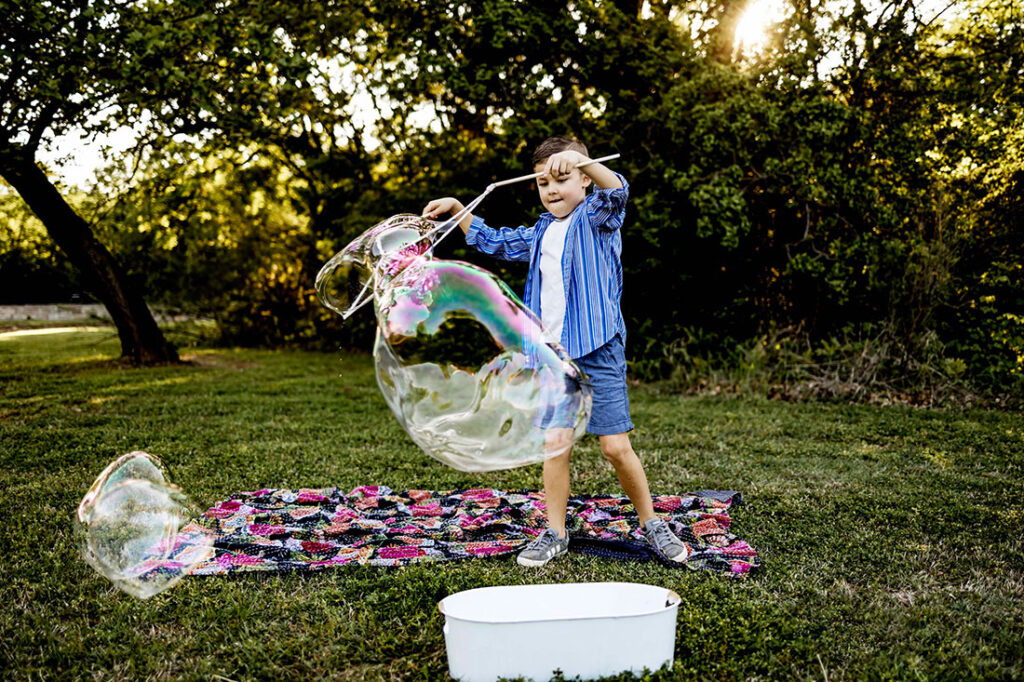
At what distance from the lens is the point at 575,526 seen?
3504 mm

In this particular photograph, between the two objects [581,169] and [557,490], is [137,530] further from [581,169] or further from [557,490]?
[581,169]

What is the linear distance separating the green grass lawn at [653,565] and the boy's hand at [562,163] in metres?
1.47

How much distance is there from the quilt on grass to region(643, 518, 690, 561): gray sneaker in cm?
3

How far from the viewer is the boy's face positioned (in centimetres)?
302

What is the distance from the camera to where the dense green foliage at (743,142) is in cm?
686

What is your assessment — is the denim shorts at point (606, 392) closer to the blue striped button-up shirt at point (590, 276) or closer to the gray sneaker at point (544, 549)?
the blue striped button-up shirt at point (590, 276)

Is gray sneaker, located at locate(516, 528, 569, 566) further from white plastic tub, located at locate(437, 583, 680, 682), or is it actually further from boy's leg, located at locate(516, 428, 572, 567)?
white plastic tub, located at locate(437, 583, 680, 682)

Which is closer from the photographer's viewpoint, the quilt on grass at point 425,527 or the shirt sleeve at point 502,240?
the quilt on grass at point 425,527

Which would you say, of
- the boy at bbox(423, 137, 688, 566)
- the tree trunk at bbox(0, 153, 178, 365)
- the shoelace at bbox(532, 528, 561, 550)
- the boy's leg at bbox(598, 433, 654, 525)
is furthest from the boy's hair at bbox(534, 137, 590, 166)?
the tree trunk at bbox(0, 153, 178, 365)

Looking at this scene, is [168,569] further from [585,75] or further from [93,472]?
[585,75]

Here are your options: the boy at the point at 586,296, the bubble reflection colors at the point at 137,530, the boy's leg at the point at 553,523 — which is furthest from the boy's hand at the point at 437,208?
the bubble reflection colors at the point at 137,530

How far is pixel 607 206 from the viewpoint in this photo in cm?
293

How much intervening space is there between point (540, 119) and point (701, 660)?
638 cm

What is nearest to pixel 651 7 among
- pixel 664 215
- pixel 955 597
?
pixel 664 215
